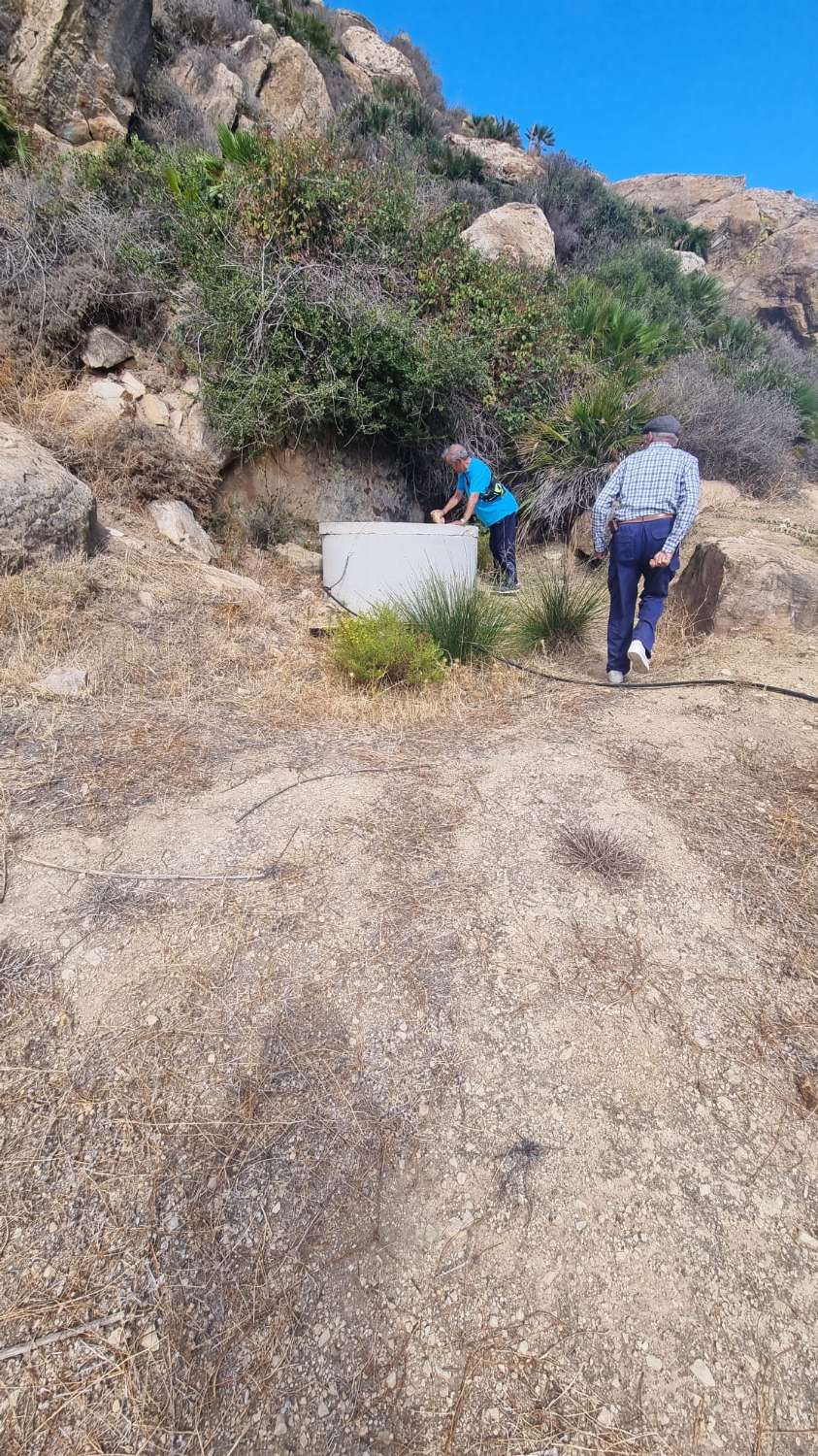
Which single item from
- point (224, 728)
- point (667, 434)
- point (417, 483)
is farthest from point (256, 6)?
point (224, 728)

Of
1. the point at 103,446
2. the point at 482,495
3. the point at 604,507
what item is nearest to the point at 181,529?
the point at 103,446

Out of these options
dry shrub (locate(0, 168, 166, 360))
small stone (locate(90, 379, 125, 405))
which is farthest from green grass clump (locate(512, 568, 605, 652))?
dry shrub (locate(0, 168, 166, 360))

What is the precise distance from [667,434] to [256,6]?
1533 centimetres

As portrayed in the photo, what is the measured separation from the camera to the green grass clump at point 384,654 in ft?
13.7

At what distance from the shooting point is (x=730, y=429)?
29.1 ft

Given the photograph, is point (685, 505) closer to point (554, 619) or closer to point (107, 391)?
point (554, 619)

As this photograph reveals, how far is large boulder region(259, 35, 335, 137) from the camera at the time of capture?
38.8 feet

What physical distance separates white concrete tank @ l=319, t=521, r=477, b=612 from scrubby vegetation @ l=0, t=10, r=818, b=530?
84.4 inches

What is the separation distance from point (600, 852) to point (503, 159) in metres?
19.5

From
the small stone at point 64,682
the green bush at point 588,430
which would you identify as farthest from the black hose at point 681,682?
the green bush at point 588,430

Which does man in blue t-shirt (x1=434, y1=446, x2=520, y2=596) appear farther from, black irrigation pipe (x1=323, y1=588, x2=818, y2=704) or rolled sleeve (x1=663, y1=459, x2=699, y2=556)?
rolled sleeve (x1=663, y1=459, x2=699, y2=556)

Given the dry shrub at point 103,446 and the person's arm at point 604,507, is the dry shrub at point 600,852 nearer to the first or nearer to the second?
the person's arm at point 604,507

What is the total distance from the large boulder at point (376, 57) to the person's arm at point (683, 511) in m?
18.6

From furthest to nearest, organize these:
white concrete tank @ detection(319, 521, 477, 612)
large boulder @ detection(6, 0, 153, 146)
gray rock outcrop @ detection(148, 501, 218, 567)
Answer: large boulder @ detection(6, 0, 153, 146)
gray rock outcrop @ detection(148, 501, 218, 567)
white concrete tank @ detection(319, 521, 477, 612)
